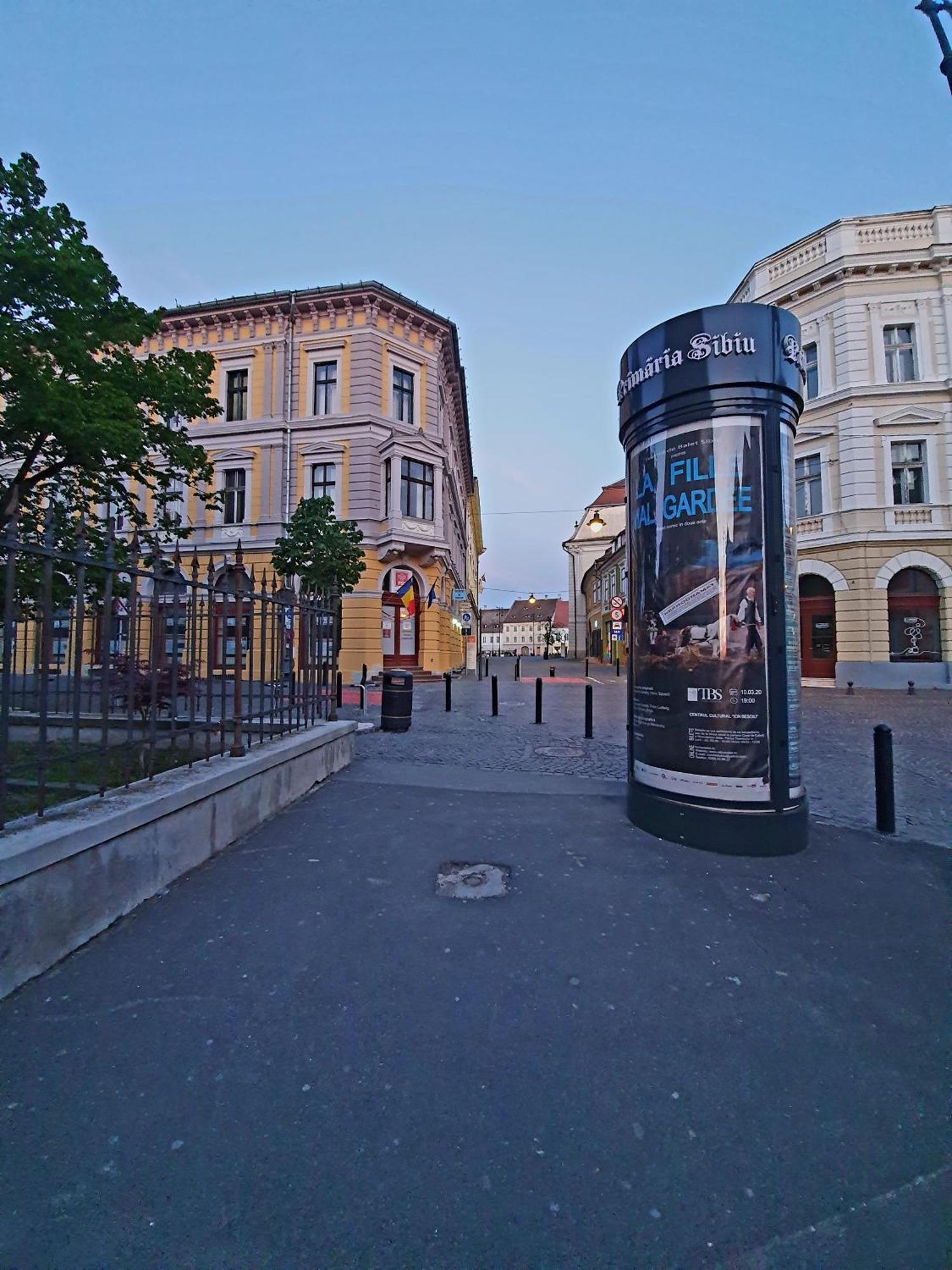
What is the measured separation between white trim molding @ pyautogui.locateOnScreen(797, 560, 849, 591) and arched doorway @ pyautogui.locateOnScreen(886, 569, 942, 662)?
1.45 meters

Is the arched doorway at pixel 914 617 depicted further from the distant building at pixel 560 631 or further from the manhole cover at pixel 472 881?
the distant building at pixel 560 631

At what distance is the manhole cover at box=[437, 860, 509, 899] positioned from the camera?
3646 millimetres

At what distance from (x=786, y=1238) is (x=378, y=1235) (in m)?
1.11

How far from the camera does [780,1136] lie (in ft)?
6.13

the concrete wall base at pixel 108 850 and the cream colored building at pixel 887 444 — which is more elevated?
the cream colored building at pixel 887 444

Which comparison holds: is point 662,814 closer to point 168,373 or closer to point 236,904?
point 236,904

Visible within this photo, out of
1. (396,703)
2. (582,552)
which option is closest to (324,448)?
(396,703)

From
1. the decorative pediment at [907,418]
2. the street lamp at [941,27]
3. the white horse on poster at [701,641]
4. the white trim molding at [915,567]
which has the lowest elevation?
the white horse on poster at [701,641]

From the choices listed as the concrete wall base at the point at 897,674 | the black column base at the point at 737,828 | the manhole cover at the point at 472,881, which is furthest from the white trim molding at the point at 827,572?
the manhole cover at the point at 472,881

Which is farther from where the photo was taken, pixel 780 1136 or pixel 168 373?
pixel 168 373

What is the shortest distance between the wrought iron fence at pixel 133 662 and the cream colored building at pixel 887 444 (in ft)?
66.6

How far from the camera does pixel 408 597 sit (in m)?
23.5

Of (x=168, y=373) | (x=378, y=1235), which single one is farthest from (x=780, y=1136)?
(x=168, y=373)

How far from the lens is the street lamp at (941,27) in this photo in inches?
205
